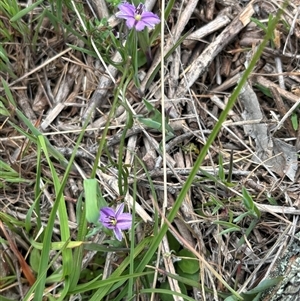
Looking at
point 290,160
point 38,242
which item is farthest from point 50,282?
point 290,160

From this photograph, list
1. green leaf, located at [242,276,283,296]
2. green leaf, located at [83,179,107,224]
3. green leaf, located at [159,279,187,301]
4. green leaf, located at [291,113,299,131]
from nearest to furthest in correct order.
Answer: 1. green leaf, located at [83,179,107,224]
2. green leaf, located at [242,276,283,296]
3. green leaf, located at [159,279,187,301]
4. green leaf, located at [291,113,299,131]

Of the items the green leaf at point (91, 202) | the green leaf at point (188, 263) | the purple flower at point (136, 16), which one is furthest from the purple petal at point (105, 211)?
the purple flower at point (136, 16)

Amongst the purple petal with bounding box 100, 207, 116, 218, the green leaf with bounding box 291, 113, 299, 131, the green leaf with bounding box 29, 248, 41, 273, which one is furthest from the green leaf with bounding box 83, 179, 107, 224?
the green leaf with bounding box 291, 113, 299, 131

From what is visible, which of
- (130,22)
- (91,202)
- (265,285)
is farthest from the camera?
(130,22)

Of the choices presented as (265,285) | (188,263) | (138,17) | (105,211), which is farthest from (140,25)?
(265,285)

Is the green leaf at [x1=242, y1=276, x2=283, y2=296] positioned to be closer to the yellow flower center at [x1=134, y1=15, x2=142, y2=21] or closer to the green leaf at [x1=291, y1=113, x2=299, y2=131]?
the green leaf at [x1=291, y1=113, x2=299, y2=131]

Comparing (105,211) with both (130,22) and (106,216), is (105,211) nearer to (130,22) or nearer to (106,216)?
(106,216)

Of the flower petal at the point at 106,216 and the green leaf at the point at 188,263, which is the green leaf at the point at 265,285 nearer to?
the green leaf at the point at 188,263
